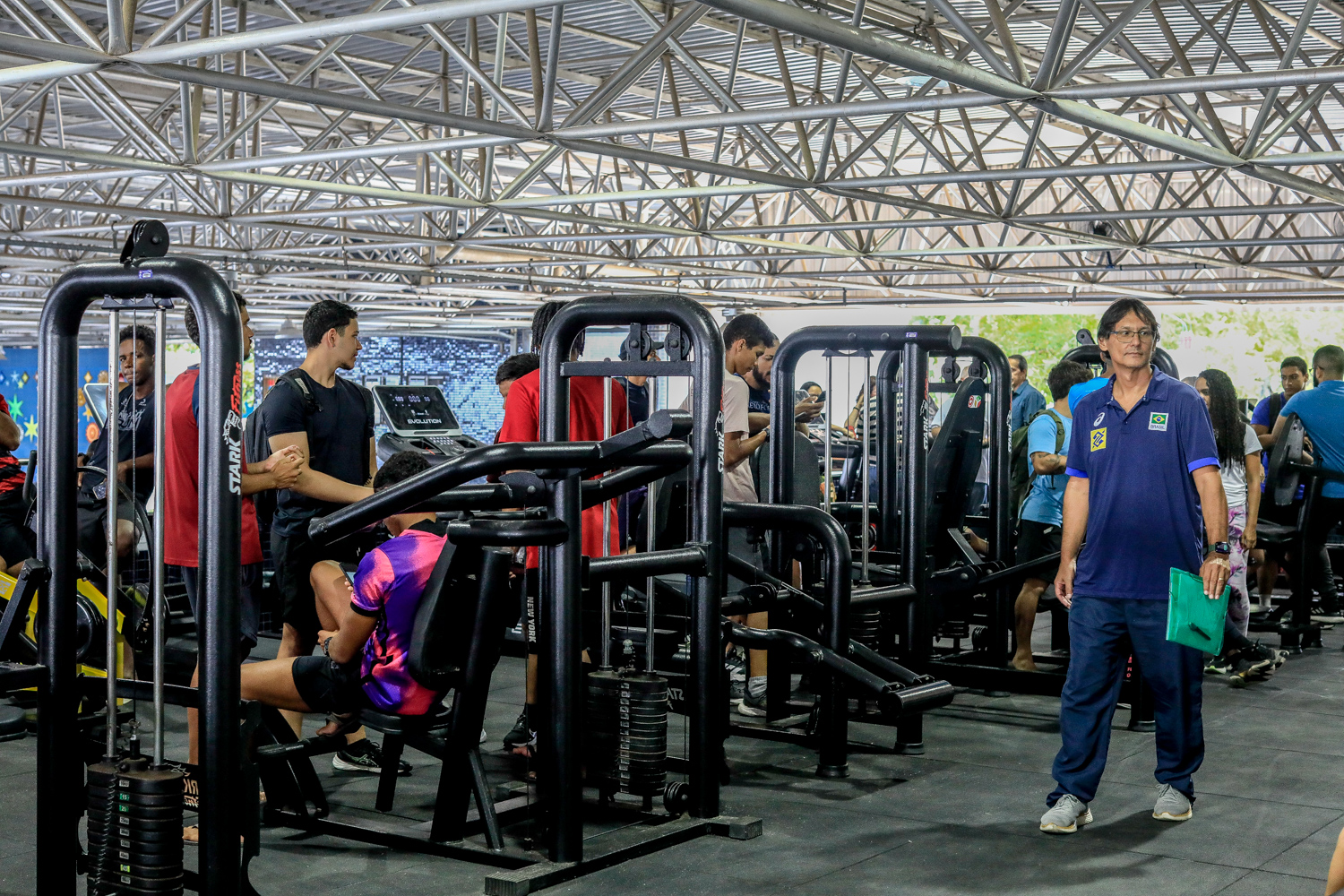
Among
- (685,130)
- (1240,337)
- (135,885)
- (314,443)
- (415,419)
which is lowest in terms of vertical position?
(135,885)

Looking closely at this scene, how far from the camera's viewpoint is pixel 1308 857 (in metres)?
3.92

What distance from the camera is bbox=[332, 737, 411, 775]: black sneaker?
471cm

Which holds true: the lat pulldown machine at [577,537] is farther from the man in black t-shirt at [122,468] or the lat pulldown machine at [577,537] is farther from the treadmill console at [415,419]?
the treadmill console at [415,419]

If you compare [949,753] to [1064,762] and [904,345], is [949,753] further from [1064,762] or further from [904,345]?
[904,345]

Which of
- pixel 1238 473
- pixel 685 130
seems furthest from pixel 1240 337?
pixel 1238 473

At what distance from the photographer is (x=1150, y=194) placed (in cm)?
1845

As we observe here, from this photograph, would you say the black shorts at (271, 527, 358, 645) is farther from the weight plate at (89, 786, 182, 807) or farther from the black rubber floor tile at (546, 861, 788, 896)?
the weight plate at (89, 786, 182, 807)

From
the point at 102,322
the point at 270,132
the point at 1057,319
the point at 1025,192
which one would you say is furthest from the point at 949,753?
the point at 102,322

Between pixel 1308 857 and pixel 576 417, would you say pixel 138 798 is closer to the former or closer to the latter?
pixel 576 417

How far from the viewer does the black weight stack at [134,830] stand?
290 centimetres

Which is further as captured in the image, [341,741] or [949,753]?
[949,753]

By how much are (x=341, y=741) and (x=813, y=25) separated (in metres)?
4.36

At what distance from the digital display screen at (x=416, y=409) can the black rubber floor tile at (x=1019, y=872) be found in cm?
811

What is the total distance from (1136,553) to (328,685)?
2.22 m
